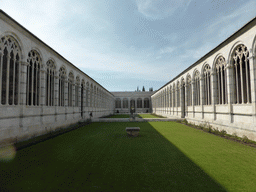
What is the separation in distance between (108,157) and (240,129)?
9.56 m

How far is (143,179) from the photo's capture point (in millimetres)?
5051

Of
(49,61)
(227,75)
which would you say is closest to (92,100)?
(49,61)

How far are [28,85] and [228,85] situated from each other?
15.6 m

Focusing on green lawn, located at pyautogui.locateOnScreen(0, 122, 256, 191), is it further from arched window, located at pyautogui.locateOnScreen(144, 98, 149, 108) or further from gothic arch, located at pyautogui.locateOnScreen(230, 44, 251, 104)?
arched window, located at pyautogui.locateOnScreen(144, 98, 149, 108)

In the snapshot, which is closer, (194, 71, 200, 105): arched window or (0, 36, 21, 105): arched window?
(0, 36, 21, 105): arched window

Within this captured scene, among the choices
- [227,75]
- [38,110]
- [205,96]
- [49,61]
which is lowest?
[38,110]

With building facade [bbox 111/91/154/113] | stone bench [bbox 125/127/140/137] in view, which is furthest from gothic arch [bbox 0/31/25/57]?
building facade [bbox 111/91/154/113]

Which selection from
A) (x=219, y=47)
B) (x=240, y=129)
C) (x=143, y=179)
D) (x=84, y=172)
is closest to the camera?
(x=143, y=179)

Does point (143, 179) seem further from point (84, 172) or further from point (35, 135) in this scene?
point (35, 135)

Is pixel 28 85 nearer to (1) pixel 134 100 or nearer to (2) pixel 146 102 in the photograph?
(1) pixel 134 100

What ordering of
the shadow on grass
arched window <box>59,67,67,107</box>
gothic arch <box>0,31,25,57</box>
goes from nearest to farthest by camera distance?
the shadow on grass
gothic arch <box>0,31,25,57</box>
arched window <box>59,67,67,107</box>

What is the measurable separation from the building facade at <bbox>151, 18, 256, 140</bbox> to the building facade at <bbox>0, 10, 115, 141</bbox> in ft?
49.2

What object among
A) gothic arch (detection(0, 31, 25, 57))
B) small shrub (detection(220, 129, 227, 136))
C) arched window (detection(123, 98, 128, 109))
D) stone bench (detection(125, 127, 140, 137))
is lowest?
small shrub (detection(220, 129, 227, 136))

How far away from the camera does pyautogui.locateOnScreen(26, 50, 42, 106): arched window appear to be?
40.4 ft
